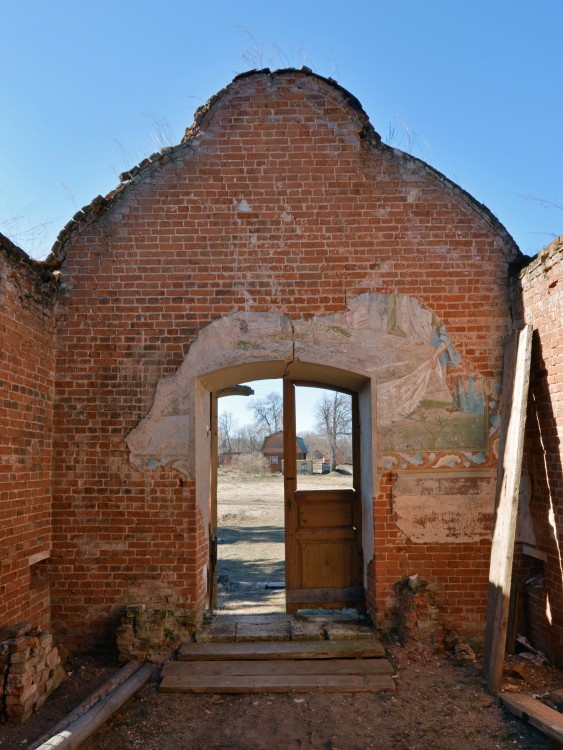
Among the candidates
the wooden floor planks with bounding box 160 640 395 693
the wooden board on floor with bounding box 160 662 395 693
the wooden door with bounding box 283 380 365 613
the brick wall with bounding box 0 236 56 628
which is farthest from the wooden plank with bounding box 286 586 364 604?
the brick wall with bounding box 0 236 56 628

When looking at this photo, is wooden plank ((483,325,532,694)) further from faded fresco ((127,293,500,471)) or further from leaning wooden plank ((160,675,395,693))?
leaning wooden plank ((160,675,395,693))

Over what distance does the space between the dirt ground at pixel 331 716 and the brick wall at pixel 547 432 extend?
482mm

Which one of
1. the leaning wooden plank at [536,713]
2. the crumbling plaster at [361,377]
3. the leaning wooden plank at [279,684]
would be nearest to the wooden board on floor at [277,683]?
the leaning wooden plank at [279,684]

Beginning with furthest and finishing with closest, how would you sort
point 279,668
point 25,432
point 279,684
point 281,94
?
1. point 281,94
2. point 25,432
3. point 279,668
4. point 279,684

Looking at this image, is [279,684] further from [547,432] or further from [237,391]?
[237,391]

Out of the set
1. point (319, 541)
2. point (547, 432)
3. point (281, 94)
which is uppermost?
point (281, 94)

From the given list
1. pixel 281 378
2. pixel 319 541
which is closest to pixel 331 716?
pixel 319 541

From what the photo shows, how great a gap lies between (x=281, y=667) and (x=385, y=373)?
2919 millimetres

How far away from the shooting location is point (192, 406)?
18.7 feet

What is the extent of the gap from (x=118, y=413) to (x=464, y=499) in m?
3.57

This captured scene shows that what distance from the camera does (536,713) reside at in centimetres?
408

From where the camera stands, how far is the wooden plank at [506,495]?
4871 mm

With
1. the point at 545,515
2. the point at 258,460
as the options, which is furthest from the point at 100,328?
the point at 258,460

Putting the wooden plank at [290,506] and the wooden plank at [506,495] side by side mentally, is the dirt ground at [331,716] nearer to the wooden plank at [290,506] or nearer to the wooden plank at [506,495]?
the wooden plank at [506,495]
